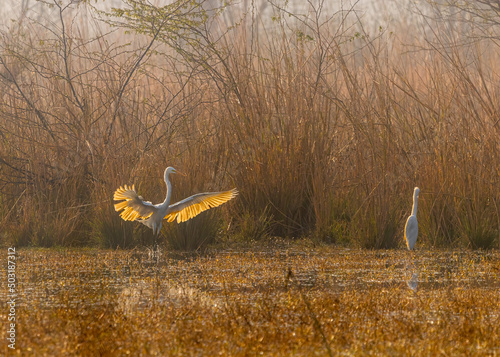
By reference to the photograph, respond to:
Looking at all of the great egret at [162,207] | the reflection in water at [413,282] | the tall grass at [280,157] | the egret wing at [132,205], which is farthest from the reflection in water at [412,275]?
the egret wing at [132,205]

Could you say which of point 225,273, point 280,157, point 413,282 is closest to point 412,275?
point 413,282

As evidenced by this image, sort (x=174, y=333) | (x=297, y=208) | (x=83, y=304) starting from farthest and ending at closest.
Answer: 1. (x=297, y=208)
2. (x=83, y=304)
3. (x=174, y=333)

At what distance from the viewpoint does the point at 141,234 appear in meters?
6.66

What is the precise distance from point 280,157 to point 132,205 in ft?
5.73

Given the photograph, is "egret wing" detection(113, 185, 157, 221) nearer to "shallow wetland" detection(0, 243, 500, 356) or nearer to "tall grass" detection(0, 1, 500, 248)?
"shallow wetland" detection(0, 243, 500, 356)

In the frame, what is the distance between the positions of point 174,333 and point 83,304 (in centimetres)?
94

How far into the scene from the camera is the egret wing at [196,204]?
19.1 feet

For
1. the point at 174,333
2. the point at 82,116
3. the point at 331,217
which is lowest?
the point at 174,333

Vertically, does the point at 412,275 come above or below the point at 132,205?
below

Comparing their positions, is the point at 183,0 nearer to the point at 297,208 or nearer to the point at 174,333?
the point at 297,208

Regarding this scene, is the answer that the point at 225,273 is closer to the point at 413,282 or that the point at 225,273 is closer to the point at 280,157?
the point at 413,282

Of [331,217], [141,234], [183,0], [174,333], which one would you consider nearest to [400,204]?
[331,217]

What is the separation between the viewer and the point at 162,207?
19.9 ft

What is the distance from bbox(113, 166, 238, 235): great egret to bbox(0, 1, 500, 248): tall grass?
0.36 metres
